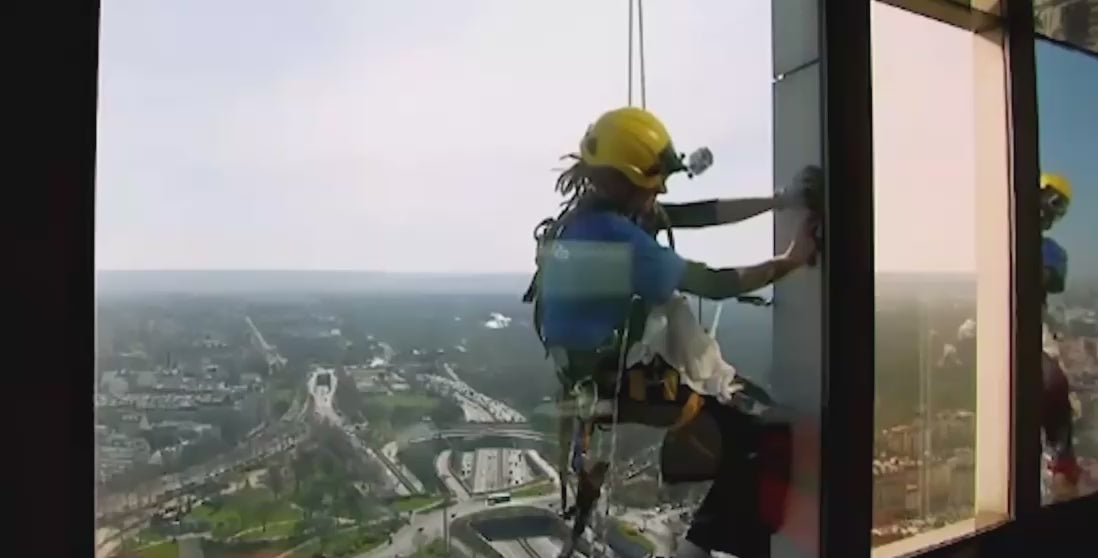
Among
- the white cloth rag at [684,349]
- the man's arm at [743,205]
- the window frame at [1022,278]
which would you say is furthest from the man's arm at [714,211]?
the window frame at [1022,278]

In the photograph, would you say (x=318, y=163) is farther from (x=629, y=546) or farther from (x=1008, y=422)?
(x=1008, y=422)

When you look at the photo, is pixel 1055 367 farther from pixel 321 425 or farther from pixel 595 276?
pixel 321 425

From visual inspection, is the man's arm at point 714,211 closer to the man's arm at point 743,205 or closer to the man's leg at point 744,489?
the man's arm at point 743,205

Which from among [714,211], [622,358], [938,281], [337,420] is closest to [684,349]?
[622,358]

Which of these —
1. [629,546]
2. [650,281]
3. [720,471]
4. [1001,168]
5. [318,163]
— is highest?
[1001,168]

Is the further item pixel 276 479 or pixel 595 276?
pixel 595 276

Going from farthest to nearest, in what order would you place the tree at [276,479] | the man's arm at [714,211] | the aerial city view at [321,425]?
the man's arm at [714,211]
the tree at [276,479]
the aerial city view at [321,425]
